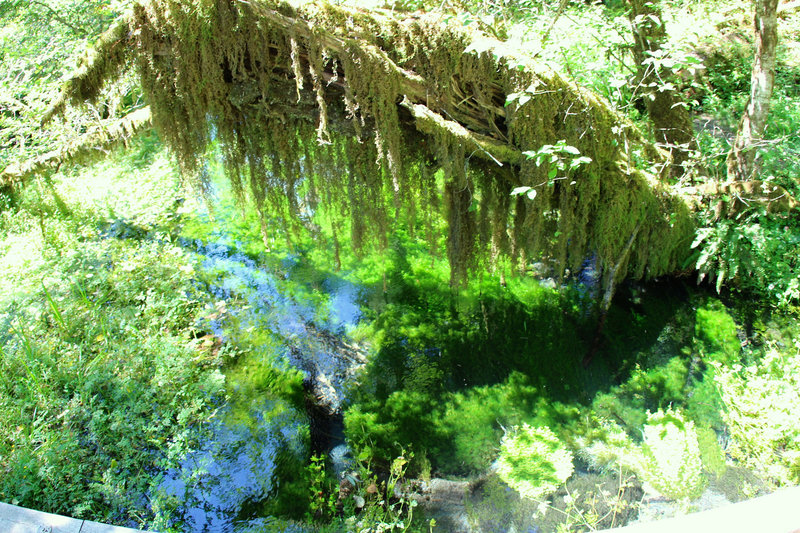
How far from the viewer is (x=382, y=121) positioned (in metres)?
3.58

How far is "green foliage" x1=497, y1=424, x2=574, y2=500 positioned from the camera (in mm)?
3369

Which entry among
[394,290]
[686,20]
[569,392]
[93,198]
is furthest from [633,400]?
[93,198]

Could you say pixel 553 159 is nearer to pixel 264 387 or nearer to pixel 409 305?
pixel 409 305

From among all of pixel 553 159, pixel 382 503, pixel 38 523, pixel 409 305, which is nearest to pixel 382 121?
pixel 553 159

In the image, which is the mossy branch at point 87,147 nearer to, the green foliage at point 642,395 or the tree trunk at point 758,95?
the green foliage at point 642,395

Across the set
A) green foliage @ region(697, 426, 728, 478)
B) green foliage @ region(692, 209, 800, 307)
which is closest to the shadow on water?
green foliage @ region(697, 426, 728, 478)

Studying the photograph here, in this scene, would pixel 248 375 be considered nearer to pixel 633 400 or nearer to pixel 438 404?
pixel 438 404

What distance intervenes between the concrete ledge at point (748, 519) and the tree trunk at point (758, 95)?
4.05 metres

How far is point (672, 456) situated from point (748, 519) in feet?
8.85

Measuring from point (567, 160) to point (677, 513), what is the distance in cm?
260

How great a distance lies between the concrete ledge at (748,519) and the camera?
1.10 metres

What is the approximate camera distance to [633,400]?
4016 mm

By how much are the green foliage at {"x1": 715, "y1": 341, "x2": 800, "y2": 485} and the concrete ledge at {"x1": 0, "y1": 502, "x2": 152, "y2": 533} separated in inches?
154

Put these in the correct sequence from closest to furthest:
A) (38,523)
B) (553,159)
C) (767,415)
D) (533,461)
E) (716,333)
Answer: (38,523) < (553,159) < (767,415) < (533,461) < (716,333)
